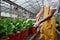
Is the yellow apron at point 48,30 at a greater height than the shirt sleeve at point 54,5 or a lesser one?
lesser

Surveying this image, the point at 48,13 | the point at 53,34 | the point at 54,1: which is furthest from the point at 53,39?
the point at 54,1

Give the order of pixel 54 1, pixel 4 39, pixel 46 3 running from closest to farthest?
pixel 4 39 < pixel 54 1 < pixel 46 3

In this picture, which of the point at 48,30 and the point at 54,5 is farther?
the point at 48,30

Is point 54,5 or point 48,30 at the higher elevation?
point 54,5

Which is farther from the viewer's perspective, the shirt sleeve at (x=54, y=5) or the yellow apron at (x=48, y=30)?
the yellow apron at (x=48, y=30)

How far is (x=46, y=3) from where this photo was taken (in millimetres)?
3322

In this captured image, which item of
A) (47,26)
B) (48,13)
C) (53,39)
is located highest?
(48,13)

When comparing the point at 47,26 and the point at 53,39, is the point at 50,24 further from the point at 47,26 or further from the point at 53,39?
the point at 53,39

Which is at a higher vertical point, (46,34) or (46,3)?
(46,3)

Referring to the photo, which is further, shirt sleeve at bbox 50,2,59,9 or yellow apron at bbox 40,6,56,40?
yellow apron at bbox 40,6,56,40

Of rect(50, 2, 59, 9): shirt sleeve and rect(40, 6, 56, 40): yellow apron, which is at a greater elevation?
rect(50, 2, 59, 9): shirt sleeve

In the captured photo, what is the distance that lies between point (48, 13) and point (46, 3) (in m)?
0.18

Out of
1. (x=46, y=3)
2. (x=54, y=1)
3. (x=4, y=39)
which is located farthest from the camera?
(x=46, y=3)

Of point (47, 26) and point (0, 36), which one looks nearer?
point (0, 36)
